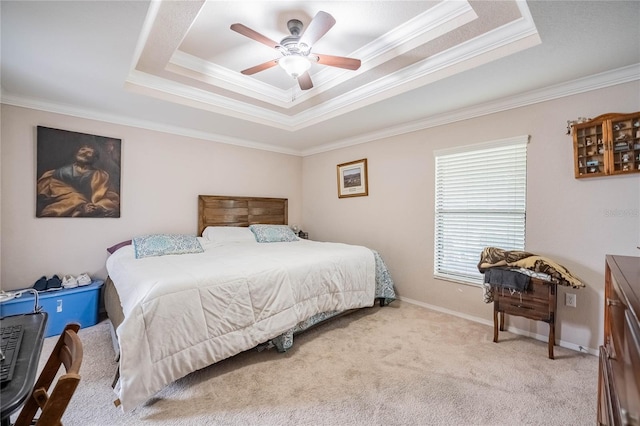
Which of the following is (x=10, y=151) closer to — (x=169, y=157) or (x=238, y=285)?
(x=169, y=157)

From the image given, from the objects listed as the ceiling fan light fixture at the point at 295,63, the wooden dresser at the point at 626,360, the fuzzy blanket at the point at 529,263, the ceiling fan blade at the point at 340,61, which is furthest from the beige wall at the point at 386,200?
the ceiling fan light fixture at the point at 295,63

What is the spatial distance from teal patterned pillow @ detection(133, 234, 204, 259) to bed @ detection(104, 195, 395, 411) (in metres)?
0.02

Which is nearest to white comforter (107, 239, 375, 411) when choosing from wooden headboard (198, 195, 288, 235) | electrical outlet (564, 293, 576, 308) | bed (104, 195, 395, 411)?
bed (104, 195, 395, 411)

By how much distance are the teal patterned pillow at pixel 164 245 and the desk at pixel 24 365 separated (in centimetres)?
A: 174

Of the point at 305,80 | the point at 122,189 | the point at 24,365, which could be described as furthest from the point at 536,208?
the point at 122,189

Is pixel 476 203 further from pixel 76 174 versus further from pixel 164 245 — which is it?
pixel 76 174

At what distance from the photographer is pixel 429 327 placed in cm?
293

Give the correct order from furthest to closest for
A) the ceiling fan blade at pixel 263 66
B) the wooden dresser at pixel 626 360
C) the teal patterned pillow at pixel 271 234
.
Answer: the teal patterned pillow at pixel 271 234 → the ceiling fan blade at pixel 263 66 → the wooden dresser at pixel 626 360

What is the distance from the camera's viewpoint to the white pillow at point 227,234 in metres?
3.83

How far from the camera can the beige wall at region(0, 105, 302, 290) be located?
2.86 meters

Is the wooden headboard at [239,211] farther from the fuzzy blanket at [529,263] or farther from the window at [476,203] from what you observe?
the fuzzy blanket at [529,263]

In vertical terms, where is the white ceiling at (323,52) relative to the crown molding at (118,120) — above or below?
above

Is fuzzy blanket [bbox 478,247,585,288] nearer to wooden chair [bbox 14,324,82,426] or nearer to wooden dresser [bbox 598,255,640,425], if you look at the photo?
wooden dresser [bbox 598,255,640,425]

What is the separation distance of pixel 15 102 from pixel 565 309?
5622 millimetres
